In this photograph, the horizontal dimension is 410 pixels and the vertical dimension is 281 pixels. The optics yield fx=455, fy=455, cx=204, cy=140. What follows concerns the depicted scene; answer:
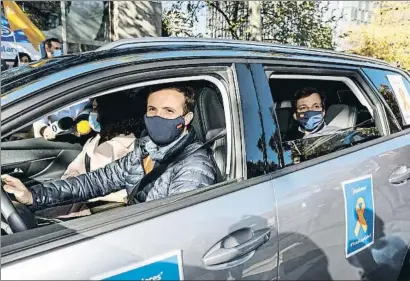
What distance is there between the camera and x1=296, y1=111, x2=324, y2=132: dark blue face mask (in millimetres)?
2793

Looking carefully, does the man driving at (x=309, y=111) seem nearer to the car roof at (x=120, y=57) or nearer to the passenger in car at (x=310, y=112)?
the passenger in car at (x=310, y=112)

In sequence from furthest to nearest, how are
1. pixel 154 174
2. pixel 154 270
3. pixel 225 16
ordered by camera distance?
pixel 225 16
pixel 154 174
pixel 154 270

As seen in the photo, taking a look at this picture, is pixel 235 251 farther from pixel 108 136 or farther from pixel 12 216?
pixel 108 136

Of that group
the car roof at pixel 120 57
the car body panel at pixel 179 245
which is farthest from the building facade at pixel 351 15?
the car body panel at pixel 179 245

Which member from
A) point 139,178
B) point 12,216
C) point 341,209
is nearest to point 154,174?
point 139,178

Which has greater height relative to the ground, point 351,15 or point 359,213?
point 351,15

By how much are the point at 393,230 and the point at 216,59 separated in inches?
51.6

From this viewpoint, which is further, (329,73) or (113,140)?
(113,140)

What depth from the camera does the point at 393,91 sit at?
2.78 meters

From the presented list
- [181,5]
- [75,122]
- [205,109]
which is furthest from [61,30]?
[205,109]

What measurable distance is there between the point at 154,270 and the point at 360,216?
3.72ft

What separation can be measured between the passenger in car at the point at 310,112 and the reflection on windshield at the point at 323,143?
0.56ft

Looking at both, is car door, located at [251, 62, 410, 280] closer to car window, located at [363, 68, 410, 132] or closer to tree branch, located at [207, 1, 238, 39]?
car window, located at [363, 68, 410, 132]

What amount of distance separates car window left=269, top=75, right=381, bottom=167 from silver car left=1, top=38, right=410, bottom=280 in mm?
22
